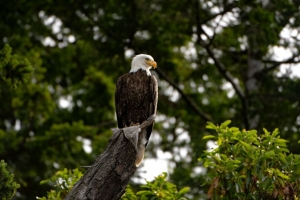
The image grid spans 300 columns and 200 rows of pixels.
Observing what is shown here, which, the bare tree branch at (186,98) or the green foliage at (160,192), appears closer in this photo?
the green foliage at (160,192)

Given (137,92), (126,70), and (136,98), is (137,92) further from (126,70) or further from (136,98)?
(126,70)

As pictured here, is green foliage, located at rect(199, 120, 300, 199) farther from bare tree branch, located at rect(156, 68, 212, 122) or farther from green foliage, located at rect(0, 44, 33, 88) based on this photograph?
bare tree branch, located at rect(156, 68, 212, 122)

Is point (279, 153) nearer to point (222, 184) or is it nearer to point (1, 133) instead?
point (222, 184)

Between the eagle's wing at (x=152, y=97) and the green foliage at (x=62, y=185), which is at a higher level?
the eagle's wing at (x=152, y=97)

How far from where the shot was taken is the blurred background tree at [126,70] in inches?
515

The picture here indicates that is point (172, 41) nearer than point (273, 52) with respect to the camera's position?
Yes

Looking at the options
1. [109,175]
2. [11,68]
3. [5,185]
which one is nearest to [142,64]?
[11,68]

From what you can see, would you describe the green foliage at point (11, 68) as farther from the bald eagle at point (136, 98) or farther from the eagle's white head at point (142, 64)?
the eagle's white head at point (142, 64)

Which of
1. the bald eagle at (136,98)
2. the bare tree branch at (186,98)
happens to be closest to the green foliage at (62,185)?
the bald eagle at (136,98)

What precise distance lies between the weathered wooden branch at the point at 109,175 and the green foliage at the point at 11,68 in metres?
1.99

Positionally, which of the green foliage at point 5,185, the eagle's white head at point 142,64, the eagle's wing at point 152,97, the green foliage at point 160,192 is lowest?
the green foliage at point 5,185

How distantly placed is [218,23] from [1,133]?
403 centimetres

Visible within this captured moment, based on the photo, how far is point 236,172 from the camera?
7027 millimetres

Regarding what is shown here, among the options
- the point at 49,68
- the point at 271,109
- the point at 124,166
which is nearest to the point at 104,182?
the point at 124,166
